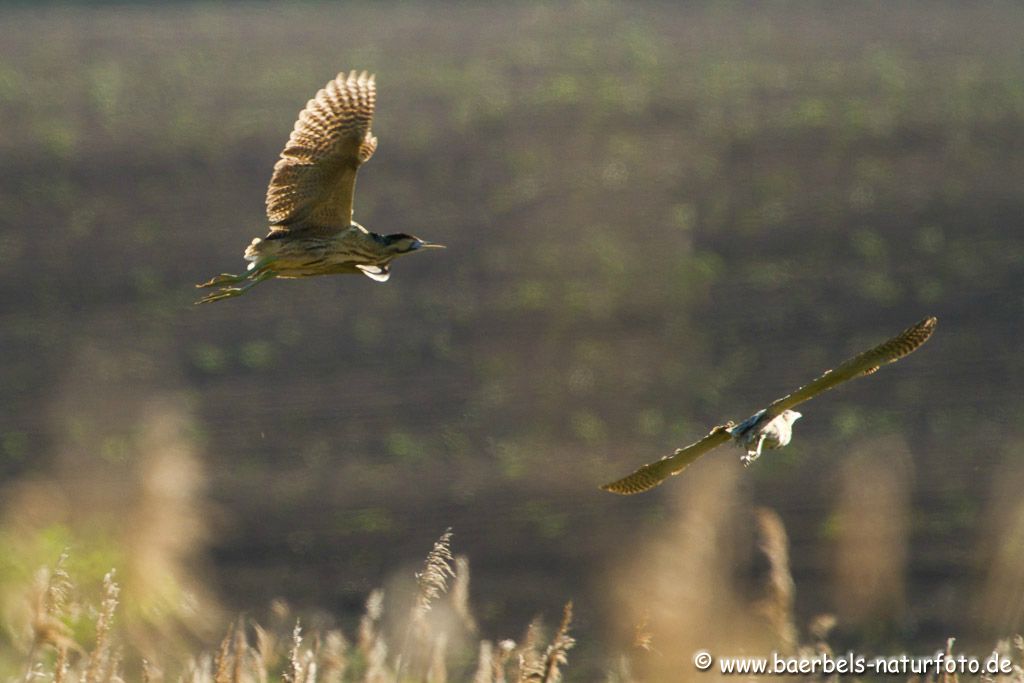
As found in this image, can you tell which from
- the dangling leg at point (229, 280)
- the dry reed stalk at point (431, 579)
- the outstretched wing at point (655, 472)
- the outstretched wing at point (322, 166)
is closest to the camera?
the outstretched wing at point (655, 472)

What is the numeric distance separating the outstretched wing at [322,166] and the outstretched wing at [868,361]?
272 centimetres

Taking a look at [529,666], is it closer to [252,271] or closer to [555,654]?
[555,654]

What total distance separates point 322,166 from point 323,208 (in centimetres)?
17

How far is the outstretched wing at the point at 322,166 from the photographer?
242 inches

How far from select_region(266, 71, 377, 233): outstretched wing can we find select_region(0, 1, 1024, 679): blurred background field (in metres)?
1.42

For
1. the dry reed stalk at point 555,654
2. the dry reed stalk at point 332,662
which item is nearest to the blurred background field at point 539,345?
the dry reed stalk at point 555,654

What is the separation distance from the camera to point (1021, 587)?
545cm

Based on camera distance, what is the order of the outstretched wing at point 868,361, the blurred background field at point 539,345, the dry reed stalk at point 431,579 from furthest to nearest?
the blurred background field at point 539,345 < the dry reed stalk at point 431,579 < the outstretched wing at point 868,361

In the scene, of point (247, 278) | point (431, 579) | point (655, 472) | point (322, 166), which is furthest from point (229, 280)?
point (655, 472)

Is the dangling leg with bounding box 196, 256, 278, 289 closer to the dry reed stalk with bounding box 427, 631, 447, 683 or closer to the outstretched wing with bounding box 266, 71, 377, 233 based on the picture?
the outstretched wing with bounding box 266, 71, 377, 233

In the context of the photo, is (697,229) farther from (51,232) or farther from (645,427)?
(51,232)

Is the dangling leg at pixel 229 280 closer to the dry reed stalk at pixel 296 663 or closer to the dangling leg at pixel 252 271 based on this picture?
the dangling leg at pixel 252 271

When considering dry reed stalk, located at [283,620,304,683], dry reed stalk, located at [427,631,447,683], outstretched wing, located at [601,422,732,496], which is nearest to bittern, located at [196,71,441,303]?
dry reed stalk, located at [427,631,447,683]

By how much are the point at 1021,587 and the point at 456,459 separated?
7.69m
